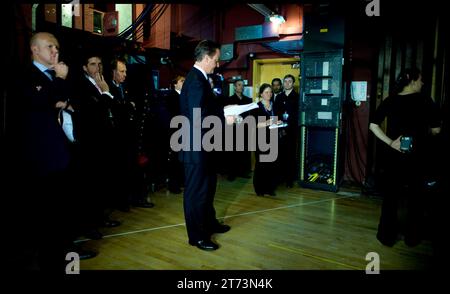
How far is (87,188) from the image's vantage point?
130 inches

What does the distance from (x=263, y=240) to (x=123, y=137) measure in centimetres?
196

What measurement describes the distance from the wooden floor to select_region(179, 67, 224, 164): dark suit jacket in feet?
2.72

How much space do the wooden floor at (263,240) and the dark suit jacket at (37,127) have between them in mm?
905

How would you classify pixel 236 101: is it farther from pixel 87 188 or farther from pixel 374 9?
pixel 87 188

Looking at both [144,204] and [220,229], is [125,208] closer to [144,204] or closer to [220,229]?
[144,204]

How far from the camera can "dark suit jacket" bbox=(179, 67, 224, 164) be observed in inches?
104

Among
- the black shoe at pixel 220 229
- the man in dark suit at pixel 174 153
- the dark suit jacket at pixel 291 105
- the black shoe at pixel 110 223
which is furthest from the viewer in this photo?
the dark suit jacket at pixel 291 105

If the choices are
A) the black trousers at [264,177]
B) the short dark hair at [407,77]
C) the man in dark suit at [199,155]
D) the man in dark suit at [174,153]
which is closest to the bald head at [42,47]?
the man in dark suit at [199,155]

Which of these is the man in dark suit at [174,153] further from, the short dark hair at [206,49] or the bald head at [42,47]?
the bald head at [42,47]

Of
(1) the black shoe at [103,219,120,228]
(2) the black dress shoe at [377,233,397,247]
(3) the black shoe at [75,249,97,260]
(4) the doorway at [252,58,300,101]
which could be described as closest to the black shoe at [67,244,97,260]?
(3) the black shoe at [75,249,97,260]

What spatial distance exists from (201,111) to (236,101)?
3.43 metres

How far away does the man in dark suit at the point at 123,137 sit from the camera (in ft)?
12.0

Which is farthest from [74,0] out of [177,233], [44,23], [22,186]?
[177,233]

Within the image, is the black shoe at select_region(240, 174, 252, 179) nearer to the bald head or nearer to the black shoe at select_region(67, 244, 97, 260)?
the black shoe at select_region(67, 244, 97, 260)
